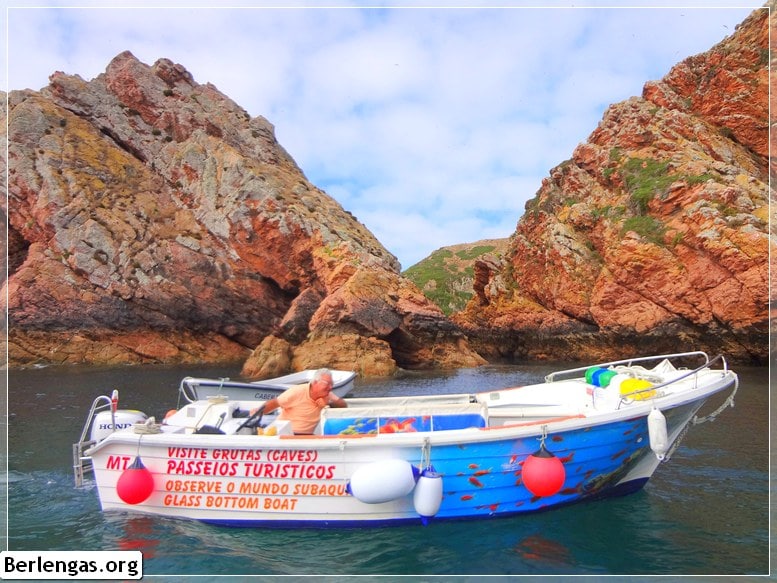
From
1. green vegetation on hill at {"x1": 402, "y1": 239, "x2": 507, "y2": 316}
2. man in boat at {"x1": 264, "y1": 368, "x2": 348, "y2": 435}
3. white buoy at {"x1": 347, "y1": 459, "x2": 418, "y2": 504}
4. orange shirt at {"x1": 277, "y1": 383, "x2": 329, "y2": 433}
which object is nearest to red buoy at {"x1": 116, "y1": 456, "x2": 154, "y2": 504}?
man in boat at {"x1": 264, "y1": 368, "x2": 348, "y2": 435}

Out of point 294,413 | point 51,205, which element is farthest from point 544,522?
point 51,205

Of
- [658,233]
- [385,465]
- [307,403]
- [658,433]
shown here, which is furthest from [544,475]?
[658,233]

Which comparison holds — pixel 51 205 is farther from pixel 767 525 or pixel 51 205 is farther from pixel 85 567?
pixel 767 525

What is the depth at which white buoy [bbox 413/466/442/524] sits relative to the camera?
6348 mm

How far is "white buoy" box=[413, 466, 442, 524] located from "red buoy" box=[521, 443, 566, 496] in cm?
121

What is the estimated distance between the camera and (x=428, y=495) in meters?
6.34

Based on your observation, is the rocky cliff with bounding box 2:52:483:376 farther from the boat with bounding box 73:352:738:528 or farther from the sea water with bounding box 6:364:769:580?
the boat with bounding box 73:352:738:528

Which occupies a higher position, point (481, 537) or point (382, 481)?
point (382, 481)

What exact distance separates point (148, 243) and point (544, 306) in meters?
31.3

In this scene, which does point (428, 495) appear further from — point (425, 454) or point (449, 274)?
point (449, 274)

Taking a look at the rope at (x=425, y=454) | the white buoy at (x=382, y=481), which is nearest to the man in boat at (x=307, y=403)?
the white buoy at (x=382, y=481)

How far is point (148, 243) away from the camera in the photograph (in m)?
37.7

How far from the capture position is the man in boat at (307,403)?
24.5ft

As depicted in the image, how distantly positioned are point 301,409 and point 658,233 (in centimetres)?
2877
